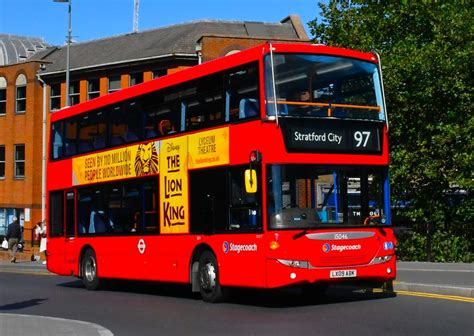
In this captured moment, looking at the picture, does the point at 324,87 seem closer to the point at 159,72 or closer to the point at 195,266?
the point at 195,266

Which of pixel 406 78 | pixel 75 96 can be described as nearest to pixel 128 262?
pixel 406 78

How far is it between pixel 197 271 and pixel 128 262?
277 cm

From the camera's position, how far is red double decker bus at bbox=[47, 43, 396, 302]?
546 inches

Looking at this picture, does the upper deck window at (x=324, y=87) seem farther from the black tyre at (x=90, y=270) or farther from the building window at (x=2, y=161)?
the building window at (x=2, y=161)

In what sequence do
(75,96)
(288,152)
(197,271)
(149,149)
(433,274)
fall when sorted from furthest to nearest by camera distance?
(75,96) → (433,274) → (149,149) → (197,271) → (288,152)

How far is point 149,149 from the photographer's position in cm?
1730

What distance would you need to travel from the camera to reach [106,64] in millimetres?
48688

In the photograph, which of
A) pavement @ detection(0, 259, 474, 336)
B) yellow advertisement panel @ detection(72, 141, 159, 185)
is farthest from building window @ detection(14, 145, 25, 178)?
pavement @ detection(0, 259, 474, 336)

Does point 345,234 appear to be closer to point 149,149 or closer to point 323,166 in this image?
point 323,166

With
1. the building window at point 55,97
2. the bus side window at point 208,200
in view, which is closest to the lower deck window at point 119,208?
the bus side window at point 208,200

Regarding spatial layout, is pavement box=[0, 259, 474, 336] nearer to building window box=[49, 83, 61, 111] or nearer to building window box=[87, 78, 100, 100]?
building window box=[87, 78, 100, 100]

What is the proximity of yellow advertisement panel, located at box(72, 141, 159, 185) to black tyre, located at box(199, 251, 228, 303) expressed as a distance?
2.41 metres

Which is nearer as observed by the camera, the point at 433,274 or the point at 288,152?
the point at 288,152

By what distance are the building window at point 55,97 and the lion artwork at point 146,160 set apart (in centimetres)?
3523
